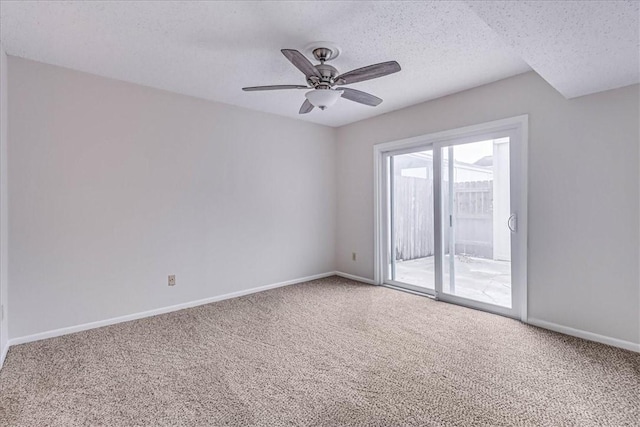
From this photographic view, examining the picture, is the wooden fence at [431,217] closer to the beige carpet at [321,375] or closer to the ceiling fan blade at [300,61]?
the beige carpet at [321,375]

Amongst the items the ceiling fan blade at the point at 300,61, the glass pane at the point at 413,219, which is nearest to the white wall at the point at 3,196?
the ceiling fan blade at the point at 300,61

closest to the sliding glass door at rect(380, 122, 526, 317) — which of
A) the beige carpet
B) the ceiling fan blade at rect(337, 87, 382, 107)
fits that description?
the beige carpet

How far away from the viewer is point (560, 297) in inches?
110

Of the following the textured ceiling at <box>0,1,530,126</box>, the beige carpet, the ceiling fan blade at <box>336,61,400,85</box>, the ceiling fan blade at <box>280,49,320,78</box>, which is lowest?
the beige carpet

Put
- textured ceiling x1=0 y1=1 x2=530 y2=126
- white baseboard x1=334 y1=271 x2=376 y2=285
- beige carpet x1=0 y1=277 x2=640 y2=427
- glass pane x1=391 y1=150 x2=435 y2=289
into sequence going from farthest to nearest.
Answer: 1. white baseboard x1=334 y1=271 x2=376 y2=285
2. glass pane x1=391 y1=150 x2=435 y2=289
3. textured ceiling x1=0 y1=1 x2=530 y2=126
4. beige carpet x1=0 y1=277 x2=640 y2=427

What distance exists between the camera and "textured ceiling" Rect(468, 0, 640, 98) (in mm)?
1510

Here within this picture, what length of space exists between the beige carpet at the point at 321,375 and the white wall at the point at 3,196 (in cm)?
23

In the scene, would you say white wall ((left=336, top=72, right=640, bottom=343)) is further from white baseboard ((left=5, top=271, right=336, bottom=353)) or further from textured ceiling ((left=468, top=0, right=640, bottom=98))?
white baseboard ((left=5, top=271, right=336, bottom=353))

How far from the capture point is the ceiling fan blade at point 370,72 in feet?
7.12

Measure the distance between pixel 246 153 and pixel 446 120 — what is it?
95.1 inches

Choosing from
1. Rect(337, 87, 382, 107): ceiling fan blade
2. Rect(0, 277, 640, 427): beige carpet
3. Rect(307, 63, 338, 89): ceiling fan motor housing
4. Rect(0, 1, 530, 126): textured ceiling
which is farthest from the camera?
Rect(337, 87, 382, 107): ceiling fan blade

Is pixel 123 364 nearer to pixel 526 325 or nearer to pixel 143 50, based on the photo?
pixel 143 50

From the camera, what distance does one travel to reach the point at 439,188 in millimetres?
3674

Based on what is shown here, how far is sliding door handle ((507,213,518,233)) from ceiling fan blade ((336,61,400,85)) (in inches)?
74.5
